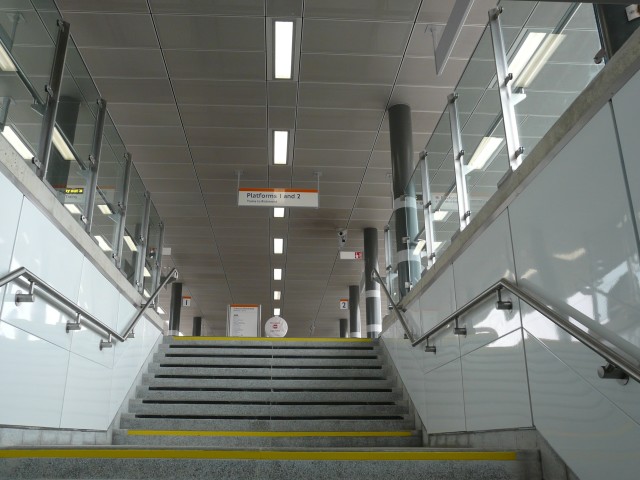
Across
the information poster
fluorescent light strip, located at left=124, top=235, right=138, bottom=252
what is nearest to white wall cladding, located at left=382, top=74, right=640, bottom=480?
fluorescent light strip, located at left=124, top=235, right=138, bottom=252

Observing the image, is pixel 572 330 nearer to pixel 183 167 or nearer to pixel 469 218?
pixel 469 218

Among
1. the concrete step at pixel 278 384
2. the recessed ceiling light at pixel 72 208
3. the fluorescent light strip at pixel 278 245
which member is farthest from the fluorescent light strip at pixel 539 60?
the fluorescent light strip at pixel 278 245

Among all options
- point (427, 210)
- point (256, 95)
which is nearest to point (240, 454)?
point (427, 210)

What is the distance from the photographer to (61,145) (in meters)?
4.56

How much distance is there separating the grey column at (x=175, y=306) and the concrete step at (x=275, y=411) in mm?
12293

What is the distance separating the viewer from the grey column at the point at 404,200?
6.35 meters

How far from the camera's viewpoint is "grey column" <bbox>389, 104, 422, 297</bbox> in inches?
250

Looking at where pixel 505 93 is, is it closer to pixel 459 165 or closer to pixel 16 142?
pixel 459 165

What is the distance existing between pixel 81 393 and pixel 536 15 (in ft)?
13.7

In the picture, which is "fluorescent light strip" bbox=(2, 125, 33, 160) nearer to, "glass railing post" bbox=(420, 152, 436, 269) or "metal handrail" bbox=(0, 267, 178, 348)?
"metal handrail" bbox=(0, 267, 178, 348)

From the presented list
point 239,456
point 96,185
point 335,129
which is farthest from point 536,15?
point 335,129

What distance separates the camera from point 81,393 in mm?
4637

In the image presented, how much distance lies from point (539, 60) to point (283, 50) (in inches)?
166

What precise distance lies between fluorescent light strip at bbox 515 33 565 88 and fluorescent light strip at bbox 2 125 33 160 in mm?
3095
